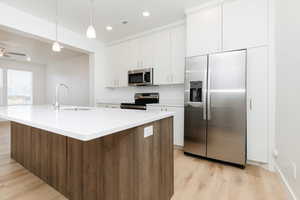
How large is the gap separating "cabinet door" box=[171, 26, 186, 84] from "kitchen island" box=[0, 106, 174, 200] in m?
1.83

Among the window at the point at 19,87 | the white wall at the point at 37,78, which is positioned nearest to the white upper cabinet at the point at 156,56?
the white wall at the point at 37,78

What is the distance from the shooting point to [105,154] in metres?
0.97

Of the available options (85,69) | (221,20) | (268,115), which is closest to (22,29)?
(85,69)

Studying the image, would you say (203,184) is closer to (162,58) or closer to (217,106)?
(217,106)

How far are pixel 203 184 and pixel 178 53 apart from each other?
2505 millimetres

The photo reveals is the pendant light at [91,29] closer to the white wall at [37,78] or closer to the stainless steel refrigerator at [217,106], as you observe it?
the stainless steel refrigerator at [217,106]

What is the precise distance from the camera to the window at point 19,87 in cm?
619

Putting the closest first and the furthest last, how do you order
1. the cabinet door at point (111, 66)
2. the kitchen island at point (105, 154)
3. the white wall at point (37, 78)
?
the kitchen island at point (105, 154) < the cabinet door at point (111, 66) < the white wall at point (37, 78)

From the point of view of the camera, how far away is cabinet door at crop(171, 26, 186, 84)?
10.4 ft

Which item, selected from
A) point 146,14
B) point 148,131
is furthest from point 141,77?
point 148,131

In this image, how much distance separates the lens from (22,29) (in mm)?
2699

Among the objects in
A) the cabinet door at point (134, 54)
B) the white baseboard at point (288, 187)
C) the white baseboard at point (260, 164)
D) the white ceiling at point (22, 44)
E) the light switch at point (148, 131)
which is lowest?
the white baseboard at point (260, 164)

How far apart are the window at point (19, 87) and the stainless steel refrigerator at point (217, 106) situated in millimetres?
7453

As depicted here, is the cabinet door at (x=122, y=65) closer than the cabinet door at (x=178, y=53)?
No
